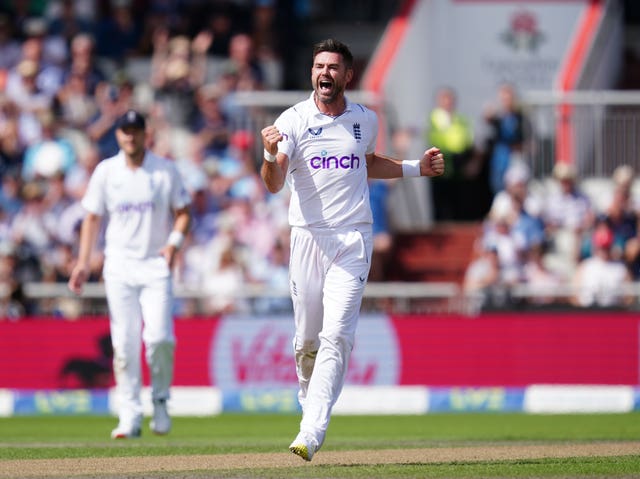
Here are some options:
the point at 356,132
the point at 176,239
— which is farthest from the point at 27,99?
the point at 356,132

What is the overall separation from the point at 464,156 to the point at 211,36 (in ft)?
14.5

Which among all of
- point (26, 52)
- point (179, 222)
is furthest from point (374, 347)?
point (26, 52)

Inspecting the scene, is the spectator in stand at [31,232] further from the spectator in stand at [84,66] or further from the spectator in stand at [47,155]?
the spectator in stand at [84,66]

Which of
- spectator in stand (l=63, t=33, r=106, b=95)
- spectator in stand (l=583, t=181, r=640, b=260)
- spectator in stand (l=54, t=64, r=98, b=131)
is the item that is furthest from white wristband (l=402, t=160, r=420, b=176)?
spectator in stand (l=63, t=33, r=106, b=95)

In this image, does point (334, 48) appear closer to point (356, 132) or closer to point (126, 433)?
point (356, 132)

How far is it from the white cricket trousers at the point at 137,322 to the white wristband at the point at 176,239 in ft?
0.50

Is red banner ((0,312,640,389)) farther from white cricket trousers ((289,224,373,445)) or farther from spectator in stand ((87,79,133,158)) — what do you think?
white cricket trousers ((289,224,373,445))

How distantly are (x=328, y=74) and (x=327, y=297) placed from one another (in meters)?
1.38

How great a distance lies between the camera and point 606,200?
19.8 m

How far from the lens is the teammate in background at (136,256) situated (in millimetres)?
11914

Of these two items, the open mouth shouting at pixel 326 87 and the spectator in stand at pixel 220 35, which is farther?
the spectator in stand at pixel 220 35

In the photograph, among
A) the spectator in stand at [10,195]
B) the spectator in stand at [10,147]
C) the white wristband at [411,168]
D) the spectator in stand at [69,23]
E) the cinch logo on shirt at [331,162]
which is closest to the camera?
the cinch logo on shirt at [331,162]

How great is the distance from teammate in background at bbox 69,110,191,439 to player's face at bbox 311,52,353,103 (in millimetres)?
2798

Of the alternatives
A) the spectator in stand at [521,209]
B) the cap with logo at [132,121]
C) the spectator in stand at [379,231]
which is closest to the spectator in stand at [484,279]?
the spectator in stand at [521,209]
